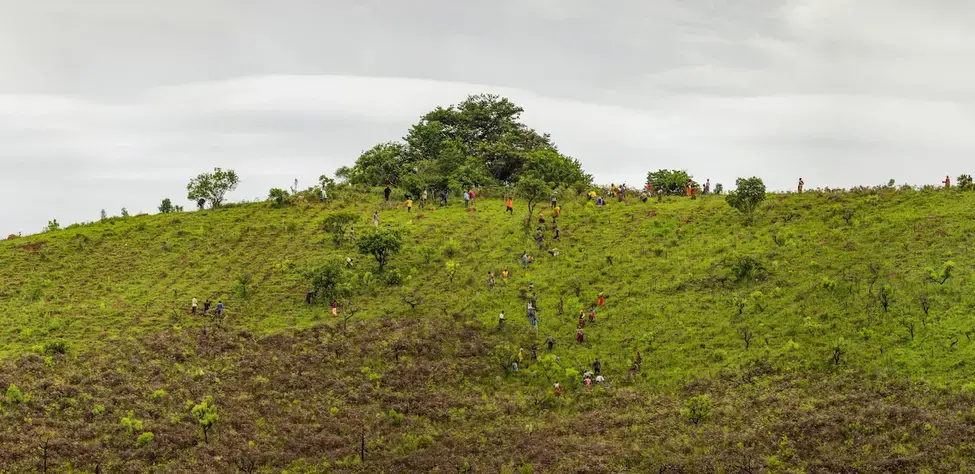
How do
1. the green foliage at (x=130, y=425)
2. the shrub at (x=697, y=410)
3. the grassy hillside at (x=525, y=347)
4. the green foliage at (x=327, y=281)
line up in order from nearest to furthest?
1. the grassy hillside at (x=525, y=347)
2. the shrub at (x=697, y=410)
3. the green foliage at (x=130, y=425)
4. the green foliage at (x=327, y=281)

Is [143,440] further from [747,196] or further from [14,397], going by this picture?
[747,196]

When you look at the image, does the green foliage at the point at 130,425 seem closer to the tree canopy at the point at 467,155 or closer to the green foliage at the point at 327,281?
the green foliage at the point at 327,281

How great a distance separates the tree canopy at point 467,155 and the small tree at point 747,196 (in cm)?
1779

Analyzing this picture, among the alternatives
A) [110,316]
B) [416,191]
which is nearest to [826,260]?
[416,191]

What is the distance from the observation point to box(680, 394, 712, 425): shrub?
36688 mm

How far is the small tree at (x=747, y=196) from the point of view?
187ft

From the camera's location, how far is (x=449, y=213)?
67.4 meters

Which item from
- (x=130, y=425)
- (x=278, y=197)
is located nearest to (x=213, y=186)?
(x=278, y=197)

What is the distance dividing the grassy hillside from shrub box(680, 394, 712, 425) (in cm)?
16

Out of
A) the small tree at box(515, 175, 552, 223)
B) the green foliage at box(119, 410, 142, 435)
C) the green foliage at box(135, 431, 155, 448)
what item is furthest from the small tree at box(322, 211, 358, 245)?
the green foliage at box(135, 431, 155, 448)

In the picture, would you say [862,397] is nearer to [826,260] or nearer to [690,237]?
[826,260]

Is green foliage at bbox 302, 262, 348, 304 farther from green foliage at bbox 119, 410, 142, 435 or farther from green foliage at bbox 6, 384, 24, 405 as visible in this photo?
green foliage at bbox 6, 384, 24, 405

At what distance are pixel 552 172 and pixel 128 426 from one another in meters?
46.1

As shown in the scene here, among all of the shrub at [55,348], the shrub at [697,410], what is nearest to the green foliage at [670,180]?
the shrub at [697,410]
